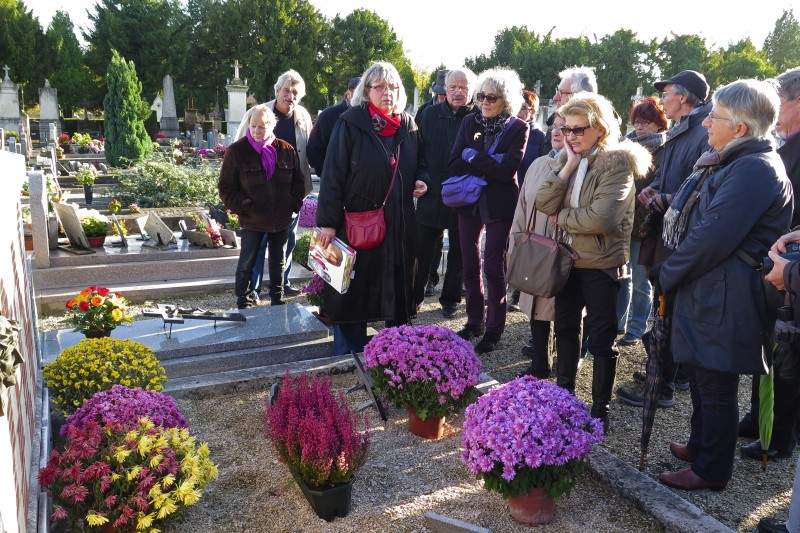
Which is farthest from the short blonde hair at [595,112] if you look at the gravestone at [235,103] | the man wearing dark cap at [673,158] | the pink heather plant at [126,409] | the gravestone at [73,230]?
the gravestone at [235,103]

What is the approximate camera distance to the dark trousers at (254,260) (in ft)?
20.7

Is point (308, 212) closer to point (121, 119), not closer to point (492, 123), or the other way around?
point (492, 123)

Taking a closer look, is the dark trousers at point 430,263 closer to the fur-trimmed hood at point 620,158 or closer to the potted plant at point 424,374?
the potted plant at point 424,374

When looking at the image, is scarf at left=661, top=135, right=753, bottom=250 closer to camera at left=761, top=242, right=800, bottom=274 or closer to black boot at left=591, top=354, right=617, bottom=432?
camera at left=761, top=242, right=800, bottom=274

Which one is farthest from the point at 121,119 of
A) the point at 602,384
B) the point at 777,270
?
the point at 777,270

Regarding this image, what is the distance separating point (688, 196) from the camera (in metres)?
3.47

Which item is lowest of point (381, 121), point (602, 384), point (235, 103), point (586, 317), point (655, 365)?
point (602, 384)

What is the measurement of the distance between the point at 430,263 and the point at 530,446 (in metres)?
3.79

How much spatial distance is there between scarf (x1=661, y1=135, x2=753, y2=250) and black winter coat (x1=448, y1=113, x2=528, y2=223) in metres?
1.80

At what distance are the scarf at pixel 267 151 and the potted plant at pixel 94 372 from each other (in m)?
2.56

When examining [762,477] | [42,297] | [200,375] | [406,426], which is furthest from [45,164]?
[762,477]

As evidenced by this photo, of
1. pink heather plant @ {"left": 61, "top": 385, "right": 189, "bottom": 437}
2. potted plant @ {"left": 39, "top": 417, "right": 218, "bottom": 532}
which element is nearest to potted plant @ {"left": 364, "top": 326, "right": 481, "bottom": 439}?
pink heather plant @ {"left": 61, "top": 385, "right": 189, "bottom": 437}

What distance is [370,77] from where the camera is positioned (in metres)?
4.63

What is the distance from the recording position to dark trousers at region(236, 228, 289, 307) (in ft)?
20.7
